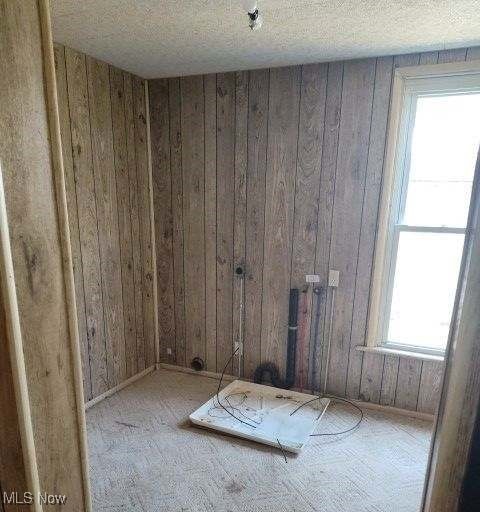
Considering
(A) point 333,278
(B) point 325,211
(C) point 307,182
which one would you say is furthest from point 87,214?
(A) point 333,278

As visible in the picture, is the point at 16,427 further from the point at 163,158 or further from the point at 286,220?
the point at 163,158

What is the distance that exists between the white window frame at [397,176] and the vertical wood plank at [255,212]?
33.3 inches

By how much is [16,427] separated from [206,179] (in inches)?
89.5

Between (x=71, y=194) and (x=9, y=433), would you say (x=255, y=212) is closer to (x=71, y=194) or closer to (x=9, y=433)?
(x=71, y=194)

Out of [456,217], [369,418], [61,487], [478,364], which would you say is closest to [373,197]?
[456,217]

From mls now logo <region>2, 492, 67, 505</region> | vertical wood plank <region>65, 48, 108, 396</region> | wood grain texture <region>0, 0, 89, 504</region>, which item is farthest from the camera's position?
vertical wood plank <region>65, 48, 108, 396</region>

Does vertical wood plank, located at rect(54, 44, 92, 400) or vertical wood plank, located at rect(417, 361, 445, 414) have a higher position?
vertical wood plank, located at rect(54, 44, 92, 400)

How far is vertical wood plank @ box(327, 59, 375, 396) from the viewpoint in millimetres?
2441

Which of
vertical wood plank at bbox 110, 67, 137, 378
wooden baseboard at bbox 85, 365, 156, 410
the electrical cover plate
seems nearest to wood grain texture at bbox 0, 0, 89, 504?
the electrical cover plate

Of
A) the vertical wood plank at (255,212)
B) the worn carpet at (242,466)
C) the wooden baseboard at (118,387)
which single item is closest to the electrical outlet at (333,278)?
the vertical wood plank at (255,212)

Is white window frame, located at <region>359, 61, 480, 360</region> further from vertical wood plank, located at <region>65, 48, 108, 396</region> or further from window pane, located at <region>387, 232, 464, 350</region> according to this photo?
vertical wood plank, located at <region>65, 48, 108, 396</region>

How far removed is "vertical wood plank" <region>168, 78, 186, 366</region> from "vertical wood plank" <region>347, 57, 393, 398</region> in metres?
1.43

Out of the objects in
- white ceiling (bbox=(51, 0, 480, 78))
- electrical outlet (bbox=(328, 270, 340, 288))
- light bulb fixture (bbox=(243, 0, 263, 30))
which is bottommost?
electrical outlet (bbox=(328, 270, 340, 288))

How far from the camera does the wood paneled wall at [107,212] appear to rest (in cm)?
→ 242
